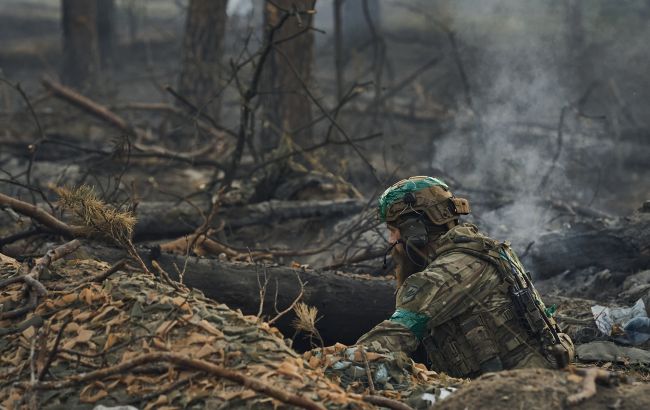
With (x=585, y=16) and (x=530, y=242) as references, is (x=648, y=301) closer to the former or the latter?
(x=530, y=242)

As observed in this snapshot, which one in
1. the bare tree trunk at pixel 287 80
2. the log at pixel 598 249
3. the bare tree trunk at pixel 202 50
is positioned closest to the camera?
the log at pixel 598 249

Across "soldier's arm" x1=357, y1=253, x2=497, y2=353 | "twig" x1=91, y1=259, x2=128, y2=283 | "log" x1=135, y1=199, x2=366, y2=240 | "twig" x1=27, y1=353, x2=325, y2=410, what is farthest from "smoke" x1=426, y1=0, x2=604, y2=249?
Result: "twig" x1=27, y1=353, x2=325, y2=410

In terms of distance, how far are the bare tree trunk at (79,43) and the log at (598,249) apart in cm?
951

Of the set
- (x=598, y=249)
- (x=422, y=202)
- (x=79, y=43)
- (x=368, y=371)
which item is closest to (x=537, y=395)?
(x=368, y=371)

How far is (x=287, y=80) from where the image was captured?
9883 millimetres

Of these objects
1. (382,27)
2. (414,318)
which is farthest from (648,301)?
(382,27)

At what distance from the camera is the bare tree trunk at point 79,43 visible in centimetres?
1461

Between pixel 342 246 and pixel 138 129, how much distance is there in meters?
4.32

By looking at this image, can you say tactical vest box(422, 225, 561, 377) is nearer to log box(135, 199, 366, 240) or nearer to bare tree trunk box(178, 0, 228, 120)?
log box(135, 199, 366, 240)

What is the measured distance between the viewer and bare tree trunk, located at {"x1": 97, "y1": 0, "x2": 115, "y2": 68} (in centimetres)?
1825

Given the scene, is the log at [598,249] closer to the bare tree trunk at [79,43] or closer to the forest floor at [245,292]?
the forest floor at [245,292]

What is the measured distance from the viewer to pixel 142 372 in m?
3.18

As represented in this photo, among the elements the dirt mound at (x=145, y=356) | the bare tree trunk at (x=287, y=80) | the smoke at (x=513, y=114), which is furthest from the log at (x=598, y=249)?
the dirt mound at (x=145, y=356)

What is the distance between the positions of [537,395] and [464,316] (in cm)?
125
